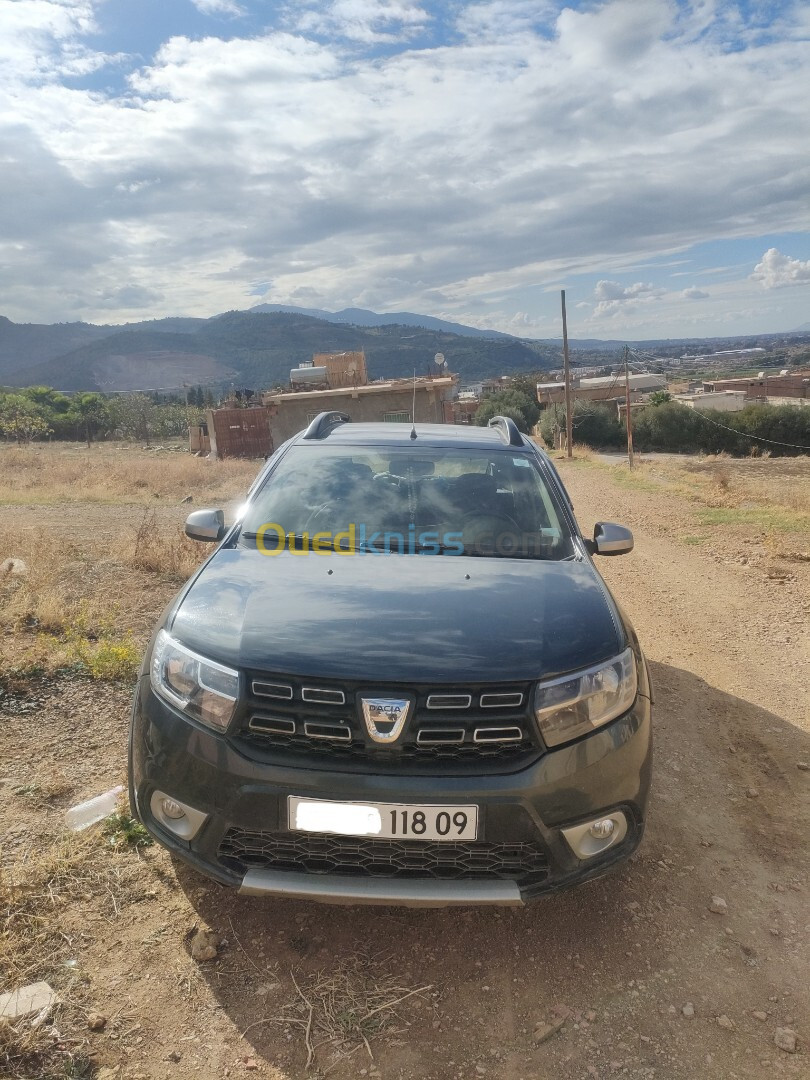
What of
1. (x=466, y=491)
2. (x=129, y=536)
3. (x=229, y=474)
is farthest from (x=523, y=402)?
(x=466, y=491)

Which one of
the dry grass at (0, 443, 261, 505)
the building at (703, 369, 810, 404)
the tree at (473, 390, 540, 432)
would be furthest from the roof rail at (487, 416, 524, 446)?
the building at (703, 369, 810, 404)

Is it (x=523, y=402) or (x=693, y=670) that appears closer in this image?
(x=693, y=670)

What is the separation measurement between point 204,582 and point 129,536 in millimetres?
6350

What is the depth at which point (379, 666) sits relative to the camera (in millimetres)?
2100

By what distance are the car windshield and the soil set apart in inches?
53.0

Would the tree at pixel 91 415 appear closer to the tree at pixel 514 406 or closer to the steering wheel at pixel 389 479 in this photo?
the tree at pixel 514 406

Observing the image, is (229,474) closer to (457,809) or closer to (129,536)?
(129,536)

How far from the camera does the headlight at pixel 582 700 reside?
6.91ft

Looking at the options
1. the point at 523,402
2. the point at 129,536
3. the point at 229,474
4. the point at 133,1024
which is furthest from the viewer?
the point at 523,402

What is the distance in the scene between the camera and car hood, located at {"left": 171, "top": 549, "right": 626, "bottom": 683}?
2.13 metres

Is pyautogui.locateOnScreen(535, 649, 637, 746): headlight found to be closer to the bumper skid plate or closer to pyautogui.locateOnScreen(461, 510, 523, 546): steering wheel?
the bumper skid plate

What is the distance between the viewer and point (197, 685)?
2205mm

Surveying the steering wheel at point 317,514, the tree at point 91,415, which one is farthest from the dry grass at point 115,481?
the tree at point 91,415

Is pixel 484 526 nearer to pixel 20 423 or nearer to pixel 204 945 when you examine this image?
pixel 204 945
